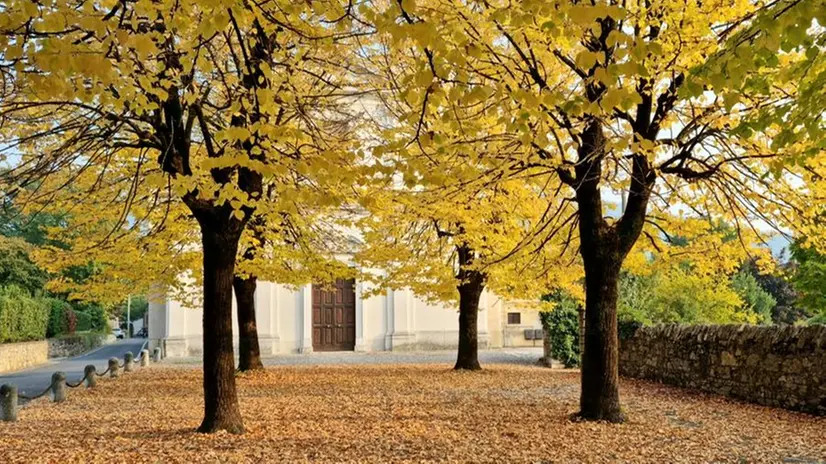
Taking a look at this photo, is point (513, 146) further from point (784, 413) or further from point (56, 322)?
point (56, 322)

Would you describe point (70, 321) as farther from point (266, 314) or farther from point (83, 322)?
point (266, 314)

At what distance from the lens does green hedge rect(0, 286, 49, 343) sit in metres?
25.2

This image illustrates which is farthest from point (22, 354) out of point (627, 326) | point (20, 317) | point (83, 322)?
point (627, 326)

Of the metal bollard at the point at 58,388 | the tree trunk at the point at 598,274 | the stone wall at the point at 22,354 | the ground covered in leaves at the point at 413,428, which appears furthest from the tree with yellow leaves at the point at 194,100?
the stone wall at the point at 22,354

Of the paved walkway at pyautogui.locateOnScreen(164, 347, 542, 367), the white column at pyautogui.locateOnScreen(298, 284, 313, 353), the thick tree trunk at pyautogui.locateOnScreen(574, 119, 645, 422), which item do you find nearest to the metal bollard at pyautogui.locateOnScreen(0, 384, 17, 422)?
the thick tree trunk at pyautogui.locateOnScreen(574, 119, 645, 422)

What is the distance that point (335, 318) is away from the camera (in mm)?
30438

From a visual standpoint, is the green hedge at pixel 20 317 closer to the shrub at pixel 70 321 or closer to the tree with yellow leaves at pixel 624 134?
the shrub at pixel 70 321

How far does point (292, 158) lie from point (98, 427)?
4.96m

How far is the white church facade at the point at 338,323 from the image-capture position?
93.1 ft

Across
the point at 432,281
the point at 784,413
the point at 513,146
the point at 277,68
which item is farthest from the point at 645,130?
the point at 432,281

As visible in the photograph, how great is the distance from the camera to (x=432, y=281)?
59.2 feet

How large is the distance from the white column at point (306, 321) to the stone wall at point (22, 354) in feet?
34.8

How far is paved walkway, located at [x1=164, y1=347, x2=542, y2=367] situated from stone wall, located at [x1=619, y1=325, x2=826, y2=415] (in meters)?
8.68

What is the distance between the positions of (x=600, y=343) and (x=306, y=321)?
2172 cm
